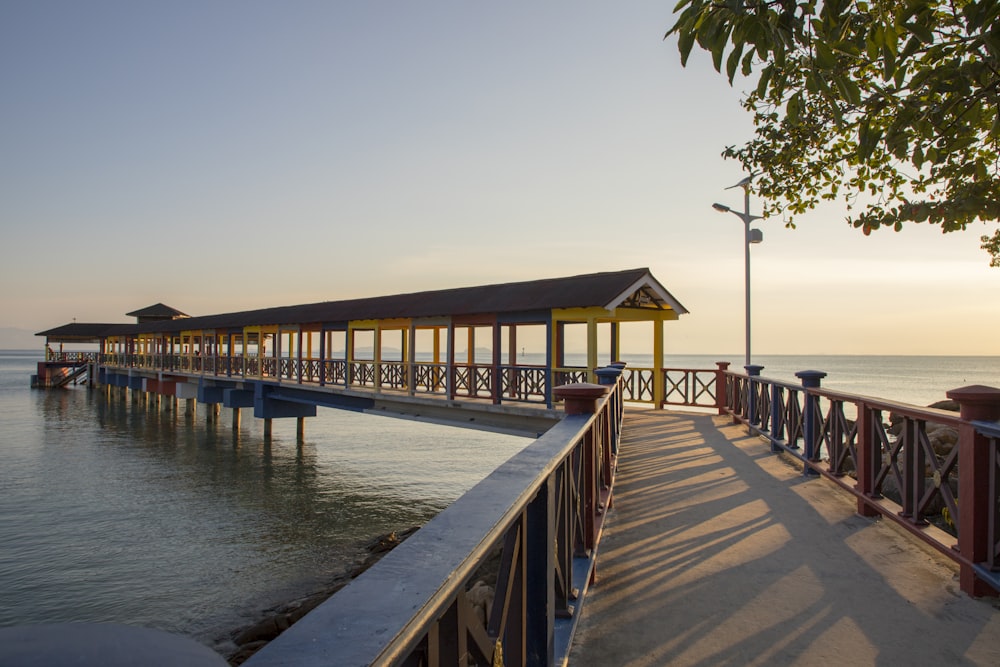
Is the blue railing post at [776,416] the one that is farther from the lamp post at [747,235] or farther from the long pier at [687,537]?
the lamp post at [747,235]

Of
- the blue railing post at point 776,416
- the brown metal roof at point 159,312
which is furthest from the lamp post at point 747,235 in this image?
the brown metal roof at point 159,312

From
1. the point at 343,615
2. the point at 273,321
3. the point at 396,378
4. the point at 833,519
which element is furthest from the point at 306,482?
the point at 343,615

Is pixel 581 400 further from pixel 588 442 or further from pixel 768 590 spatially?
pixel 768 590

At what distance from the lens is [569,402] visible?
414cm

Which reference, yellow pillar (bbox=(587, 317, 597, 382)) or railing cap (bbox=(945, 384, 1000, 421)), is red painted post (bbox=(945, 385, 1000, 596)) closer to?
railing cap (bbox=(945, 384, 1000, 421))

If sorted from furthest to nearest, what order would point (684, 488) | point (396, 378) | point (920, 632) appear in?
1. point (396, 378)
2. point (684, 488)
3. point (920, 632)

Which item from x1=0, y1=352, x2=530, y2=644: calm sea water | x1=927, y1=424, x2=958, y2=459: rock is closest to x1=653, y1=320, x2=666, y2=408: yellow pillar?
x1=927, y1=424, x2=958, y2=459: rock

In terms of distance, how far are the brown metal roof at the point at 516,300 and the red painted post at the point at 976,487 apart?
9189 mm

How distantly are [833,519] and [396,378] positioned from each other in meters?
14.5

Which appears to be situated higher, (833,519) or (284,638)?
(284,638)

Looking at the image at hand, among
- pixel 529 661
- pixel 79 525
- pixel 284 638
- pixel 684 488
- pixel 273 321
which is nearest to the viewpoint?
pixel 284 638

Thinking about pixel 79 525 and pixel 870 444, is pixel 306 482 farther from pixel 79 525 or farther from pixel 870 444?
pixel 870 444

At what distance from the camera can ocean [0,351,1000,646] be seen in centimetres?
1035

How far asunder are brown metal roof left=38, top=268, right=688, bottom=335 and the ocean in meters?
5.35
